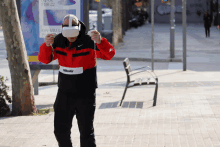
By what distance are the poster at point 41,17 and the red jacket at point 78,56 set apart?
421cm

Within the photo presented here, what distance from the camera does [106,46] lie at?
3.95 metres

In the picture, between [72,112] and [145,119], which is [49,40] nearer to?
[72,112]

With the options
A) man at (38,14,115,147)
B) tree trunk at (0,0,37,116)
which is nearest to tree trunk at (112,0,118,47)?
tree trunk at (0,0,37,116)

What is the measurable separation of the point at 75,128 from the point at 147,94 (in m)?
3.25

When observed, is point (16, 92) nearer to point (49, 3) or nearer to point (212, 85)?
point (49, 3)

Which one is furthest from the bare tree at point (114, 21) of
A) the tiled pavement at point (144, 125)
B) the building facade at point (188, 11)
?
the building facade at point (188, 11)

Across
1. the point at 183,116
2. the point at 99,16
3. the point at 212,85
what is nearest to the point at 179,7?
the point at 99,16

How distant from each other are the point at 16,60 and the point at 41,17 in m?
1.72

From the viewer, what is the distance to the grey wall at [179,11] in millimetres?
56125

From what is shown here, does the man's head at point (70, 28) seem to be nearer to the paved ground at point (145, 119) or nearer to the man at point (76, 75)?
the man at point (76, 75)

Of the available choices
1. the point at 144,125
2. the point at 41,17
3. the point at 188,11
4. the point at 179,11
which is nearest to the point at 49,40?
the point at 144,125

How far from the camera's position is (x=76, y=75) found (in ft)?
13.0

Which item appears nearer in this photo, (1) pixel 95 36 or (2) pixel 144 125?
(1) pixel 95 36

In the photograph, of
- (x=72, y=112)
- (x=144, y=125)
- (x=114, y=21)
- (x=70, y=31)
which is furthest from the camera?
(x=114, y=21)
